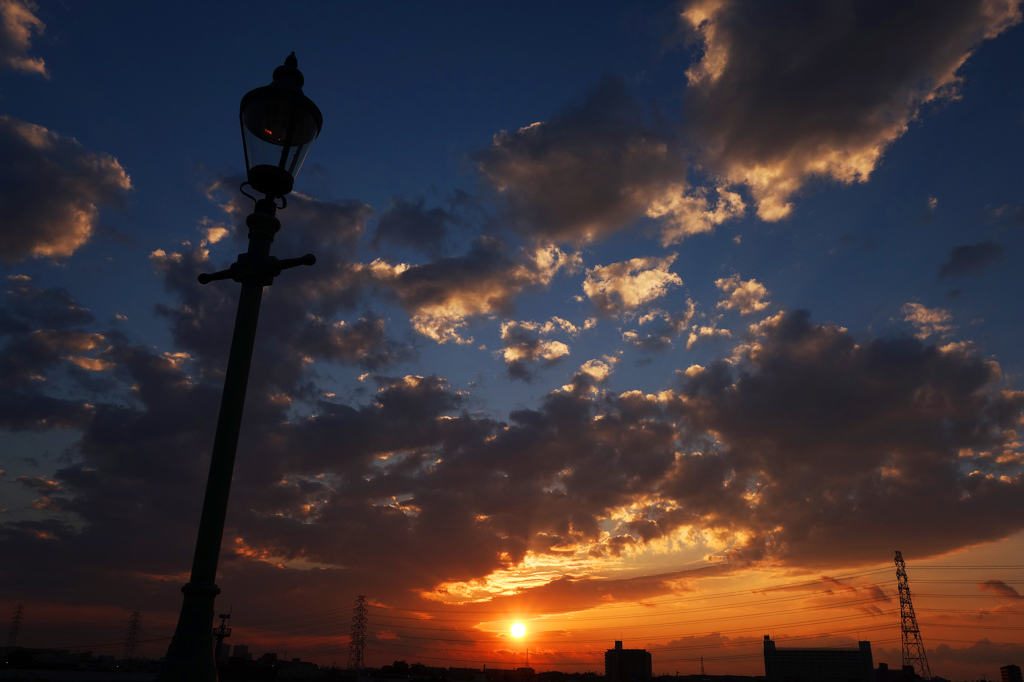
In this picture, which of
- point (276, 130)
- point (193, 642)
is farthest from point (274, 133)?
point (193, 642)

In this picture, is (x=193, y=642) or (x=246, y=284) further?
(x=246, y=284)

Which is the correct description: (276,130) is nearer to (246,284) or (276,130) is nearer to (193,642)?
(246,284)

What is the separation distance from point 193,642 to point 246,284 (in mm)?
4659

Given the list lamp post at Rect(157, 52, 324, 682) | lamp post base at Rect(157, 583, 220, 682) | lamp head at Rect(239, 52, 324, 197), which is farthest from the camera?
lamp head at Rect(239, 52, 324, 197)

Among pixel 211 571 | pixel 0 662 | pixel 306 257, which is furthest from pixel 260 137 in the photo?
pixel 0 662

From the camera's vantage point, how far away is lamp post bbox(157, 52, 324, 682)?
7.43 meters

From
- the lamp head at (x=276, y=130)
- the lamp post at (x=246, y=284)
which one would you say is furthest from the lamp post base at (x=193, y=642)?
the lamp head at (x=276, y=130)

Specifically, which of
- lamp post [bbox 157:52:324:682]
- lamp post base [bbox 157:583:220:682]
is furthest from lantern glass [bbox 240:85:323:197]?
lamp post base [bbox 157:583:220:682]

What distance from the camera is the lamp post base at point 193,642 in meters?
7.10

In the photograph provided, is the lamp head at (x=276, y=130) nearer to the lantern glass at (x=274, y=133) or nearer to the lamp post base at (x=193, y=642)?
the lantern glass at (x=274, y=133)

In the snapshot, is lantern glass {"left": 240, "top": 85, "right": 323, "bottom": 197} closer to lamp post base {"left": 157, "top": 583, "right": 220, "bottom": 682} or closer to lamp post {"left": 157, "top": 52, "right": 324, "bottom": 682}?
lamp post {"left": 157, "top": 52, "right": 324, "bottom": 682}

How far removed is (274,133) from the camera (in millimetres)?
9508

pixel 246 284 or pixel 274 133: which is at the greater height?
pixel 274 133

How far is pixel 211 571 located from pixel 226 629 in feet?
551
